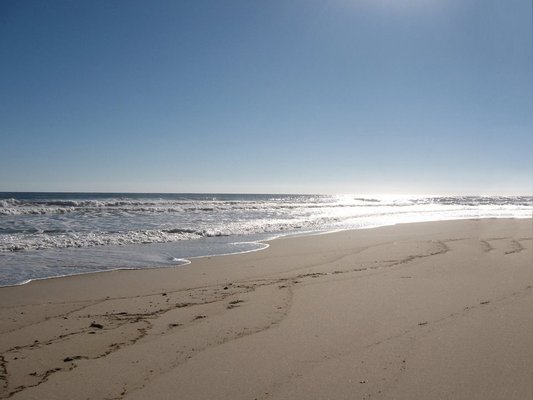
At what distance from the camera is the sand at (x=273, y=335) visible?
311 cm

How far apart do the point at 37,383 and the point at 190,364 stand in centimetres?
112

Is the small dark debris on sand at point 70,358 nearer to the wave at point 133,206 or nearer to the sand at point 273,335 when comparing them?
the sand at point 273,335

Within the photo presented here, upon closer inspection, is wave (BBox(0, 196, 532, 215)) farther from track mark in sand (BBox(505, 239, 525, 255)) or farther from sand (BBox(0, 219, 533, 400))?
sand (BBox(0, 219, 533, 400))

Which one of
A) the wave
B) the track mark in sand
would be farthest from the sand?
the wave

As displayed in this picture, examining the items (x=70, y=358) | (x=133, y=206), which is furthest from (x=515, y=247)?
(x=133, y=206)

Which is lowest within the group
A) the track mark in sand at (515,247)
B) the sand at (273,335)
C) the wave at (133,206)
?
the sand at (273,335)

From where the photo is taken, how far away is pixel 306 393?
9.80 ft

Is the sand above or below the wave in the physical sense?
below

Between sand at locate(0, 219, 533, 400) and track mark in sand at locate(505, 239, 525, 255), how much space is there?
269cm

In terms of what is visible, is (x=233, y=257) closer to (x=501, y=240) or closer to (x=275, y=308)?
(x=275, y=308)

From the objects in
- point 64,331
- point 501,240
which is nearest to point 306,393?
point 64,331

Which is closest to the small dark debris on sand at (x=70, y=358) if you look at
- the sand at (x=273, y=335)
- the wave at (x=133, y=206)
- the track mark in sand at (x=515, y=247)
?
the sand at (x=273, y=335)

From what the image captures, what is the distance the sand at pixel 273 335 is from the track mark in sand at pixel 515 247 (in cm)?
269

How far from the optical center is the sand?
3.11 metres
